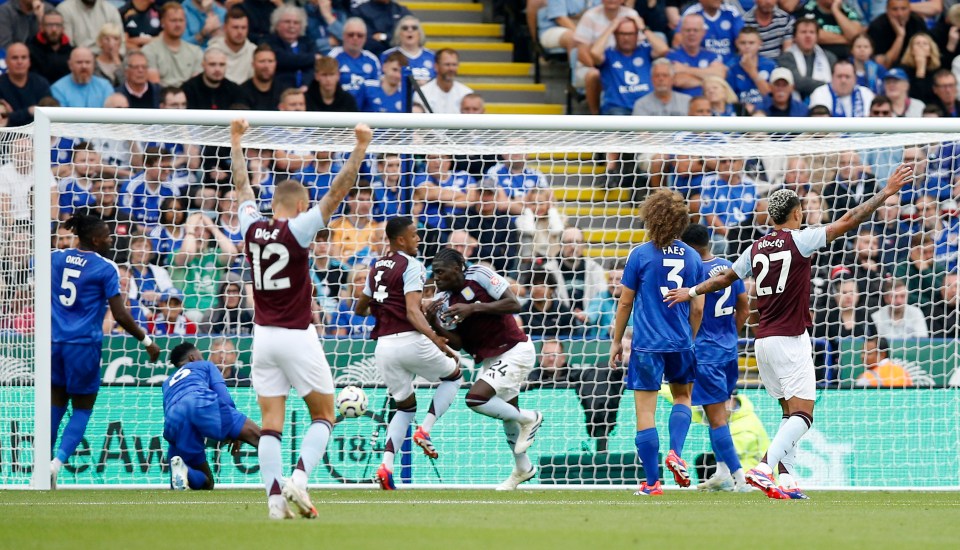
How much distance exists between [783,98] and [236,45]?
6.65m

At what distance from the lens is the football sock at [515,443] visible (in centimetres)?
1152

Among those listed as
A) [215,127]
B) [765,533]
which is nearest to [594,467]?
[215,127]

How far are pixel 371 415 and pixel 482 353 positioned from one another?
1474 millimetres

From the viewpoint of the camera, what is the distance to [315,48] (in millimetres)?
16500

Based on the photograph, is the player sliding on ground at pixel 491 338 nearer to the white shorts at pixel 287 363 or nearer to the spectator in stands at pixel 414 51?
the white shorts at pixel 287 363

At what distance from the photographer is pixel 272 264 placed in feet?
26.1

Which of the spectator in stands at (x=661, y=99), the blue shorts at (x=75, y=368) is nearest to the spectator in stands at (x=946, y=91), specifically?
the spectator in stands at (x=661, y=99)

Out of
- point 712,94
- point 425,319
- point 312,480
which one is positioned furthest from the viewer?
point 712,94

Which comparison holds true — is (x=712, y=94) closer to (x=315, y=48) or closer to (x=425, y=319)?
(x=315, y=48)

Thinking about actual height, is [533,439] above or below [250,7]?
below

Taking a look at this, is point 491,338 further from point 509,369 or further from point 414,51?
point 414,51

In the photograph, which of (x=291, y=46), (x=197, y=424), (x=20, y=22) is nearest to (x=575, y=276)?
(x=197, y=424)

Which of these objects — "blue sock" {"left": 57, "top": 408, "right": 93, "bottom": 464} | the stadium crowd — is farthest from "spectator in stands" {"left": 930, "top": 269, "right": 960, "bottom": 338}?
"blue sock" {"left": 57, "top": 408, "right": 93, "bottom": 464}

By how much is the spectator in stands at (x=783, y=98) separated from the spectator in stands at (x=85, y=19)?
7866mm
